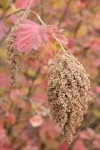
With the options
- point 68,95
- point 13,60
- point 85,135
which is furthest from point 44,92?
point 68,95

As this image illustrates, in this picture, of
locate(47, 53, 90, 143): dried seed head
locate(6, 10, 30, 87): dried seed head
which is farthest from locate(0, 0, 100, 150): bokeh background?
locate(47, 53, 90, 143): dried seed head

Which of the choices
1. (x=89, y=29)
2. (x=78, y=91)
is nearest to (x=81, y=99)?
(x=78, y=91)

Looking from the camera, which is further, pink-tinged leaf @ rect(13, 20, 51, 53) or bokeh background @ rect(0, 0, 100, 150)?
bokeh background @ rect(0, 0, 100, 150)

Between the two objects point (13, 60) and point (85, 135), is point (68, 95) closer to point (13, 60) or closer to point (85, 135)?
point (13, 60)

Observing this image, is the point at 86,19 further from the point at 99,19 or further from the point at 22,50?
the point at 22,50

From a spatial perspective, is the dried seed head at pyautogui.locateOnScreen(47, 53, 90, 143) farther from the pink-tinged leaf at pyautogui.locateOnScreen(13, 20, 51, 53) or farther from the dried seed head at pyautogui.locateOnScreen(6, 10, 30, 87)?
the dried seed head at pyautogui.locateOnScreen(6, 10, 30, 87)

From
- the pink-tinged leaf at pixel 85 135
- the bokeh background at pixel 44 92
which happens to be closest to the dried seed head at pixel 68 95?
the bokeh background at pixel 44 92
